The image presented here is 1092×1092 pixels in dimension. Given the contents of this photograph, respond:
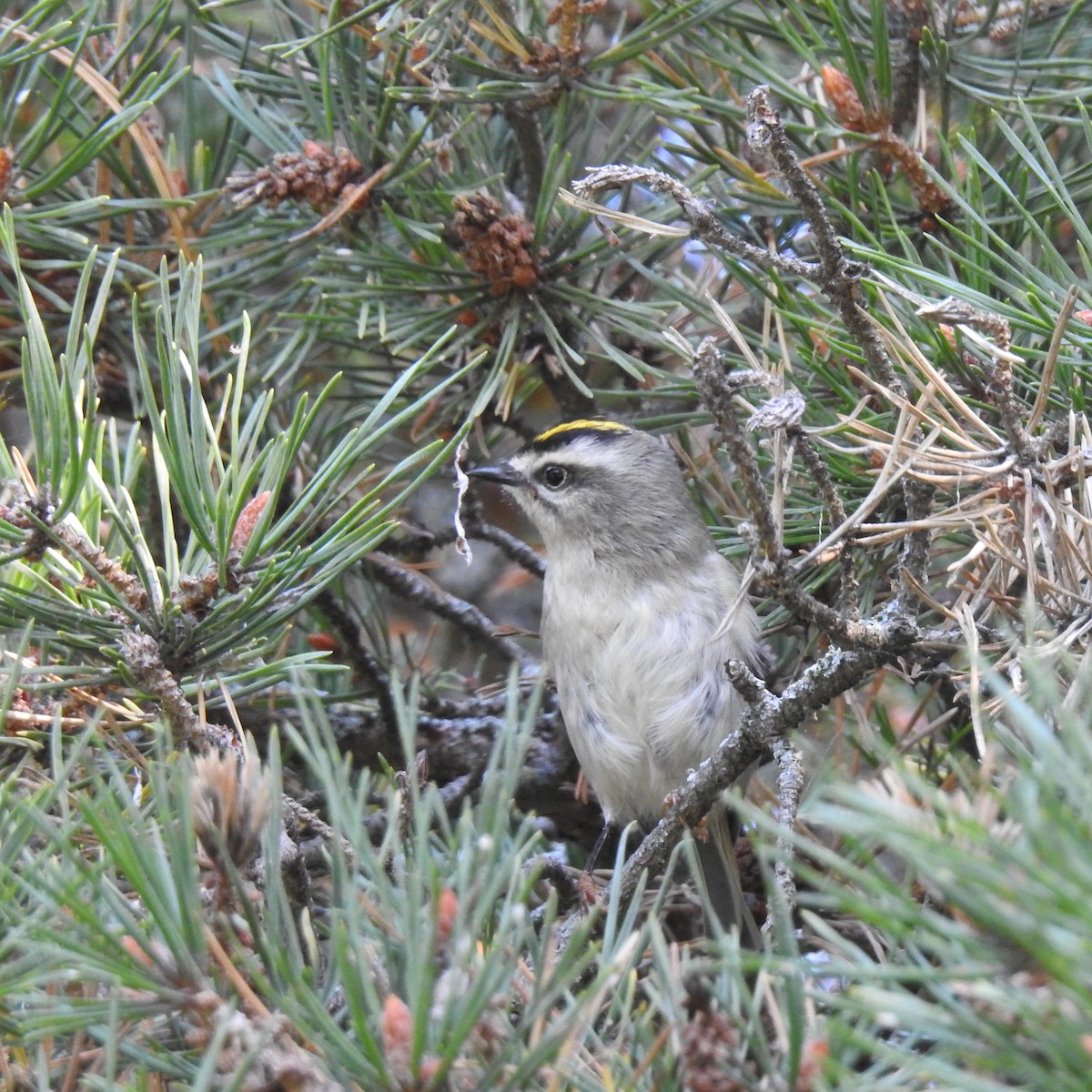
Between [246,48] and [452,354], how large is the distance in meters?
0.76

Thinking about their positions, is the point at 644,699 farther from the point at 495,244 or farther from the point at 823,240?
the point at 823,240

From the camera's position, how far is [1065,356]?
5.63 ft

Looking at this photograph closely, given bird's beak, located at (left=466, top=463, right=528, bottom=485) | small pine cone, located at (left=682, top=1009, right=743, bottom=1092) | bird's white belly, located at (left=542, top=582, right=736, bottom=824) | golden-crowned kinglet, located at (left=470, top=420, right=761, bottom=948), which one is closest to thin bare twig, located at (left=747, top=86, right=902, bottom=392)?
small pine cone, located at (left=682, top=1009, right=743, bottom=1092)

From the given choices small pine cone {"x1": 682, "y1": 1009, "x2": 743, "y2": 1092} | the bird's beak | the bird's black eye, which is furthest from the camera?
the bird's black eye

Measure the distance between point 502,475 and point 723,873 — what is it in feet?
3.70

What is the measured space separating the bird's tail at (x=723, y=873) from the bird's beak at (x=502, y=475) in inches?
39.3

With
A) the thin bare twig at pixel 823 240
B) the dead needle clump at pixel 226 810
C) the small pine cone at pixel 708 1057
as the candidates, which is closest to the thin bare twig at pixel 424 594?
the thin bare twig at pixel 823 240

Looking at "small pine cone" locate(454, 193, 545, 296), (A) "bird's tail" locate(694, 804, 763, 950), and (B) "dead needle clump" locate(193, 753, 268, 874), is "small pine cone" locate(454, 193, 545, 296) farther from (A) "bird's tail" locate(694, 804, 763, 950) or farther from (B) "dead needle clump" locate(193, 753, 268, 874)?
(B) "dead needle clump" locate(193, 753, 268, 874)

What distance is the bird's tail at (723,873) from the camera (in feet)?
8.96

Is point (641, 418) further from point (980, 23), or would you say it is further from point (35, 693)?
point (35, 693)

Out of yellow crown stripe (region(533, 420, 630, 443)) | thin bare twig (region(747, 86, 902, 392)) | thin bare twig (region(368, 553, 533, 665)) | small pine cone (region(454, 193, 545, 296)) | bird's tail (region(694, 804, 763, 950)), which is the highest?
thin bare twig (region(747, 86, 902, 392))

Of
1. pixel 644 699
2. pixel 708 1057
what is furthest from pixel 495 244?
pixel 708 1057

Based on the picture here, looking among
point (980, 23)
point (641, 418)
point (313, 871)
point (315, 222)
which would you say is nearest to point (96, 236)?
point (315, 222)

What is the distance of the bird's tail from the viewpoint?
2.73m
